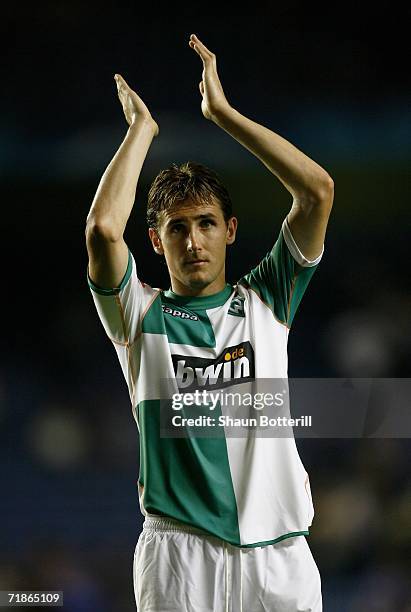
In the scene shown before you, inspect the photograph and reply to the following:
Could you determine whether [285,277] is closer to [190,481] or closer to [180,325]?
[180,325]

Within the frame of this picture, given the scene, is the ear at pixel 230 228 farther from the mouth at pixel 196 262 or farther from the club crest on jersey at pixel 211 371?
the club crest on jersey at pixel 211 371

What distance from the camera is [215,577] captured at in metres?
1.08

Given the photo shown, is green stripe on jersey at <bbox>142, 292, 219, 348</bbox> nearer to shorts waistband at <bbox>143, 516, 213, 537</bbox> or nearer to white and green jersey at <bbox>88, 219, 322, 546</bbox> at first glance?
white and green jersey at <bbox>88, 219, 322, 546</bbox>

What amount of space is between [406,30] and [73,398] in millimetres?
1454

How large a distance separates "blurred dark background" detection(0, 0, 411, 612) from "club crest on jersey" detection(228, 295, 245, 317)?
33.7 inches

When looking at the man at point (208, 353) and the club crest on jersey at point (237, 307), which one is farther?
the club crest on jersey at point (237, 307)

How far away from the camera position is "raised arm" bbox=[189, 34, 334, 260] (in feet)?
3.83

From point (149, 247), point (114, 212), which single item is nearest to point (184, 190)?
point (114, 212)

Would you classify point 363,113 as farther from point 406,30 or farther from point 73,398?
point 73,398

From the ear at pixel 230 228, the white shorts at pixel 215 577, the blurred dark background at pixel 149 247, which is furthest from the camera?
the blurred dark background at pixel 149 247

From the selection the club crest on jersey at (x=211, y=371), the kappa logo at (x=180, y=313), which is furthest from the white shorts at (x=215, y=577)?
the kappa logo at (x=180, y=313)

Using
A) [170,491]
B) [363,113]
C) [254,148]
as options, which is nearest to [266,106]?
[363,113]

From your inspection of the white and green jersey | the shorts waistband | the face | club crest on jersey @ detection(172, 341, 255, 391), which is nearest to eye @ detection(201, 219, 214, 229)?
the face

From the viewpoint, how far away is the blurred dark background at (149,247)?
2.06 metres
